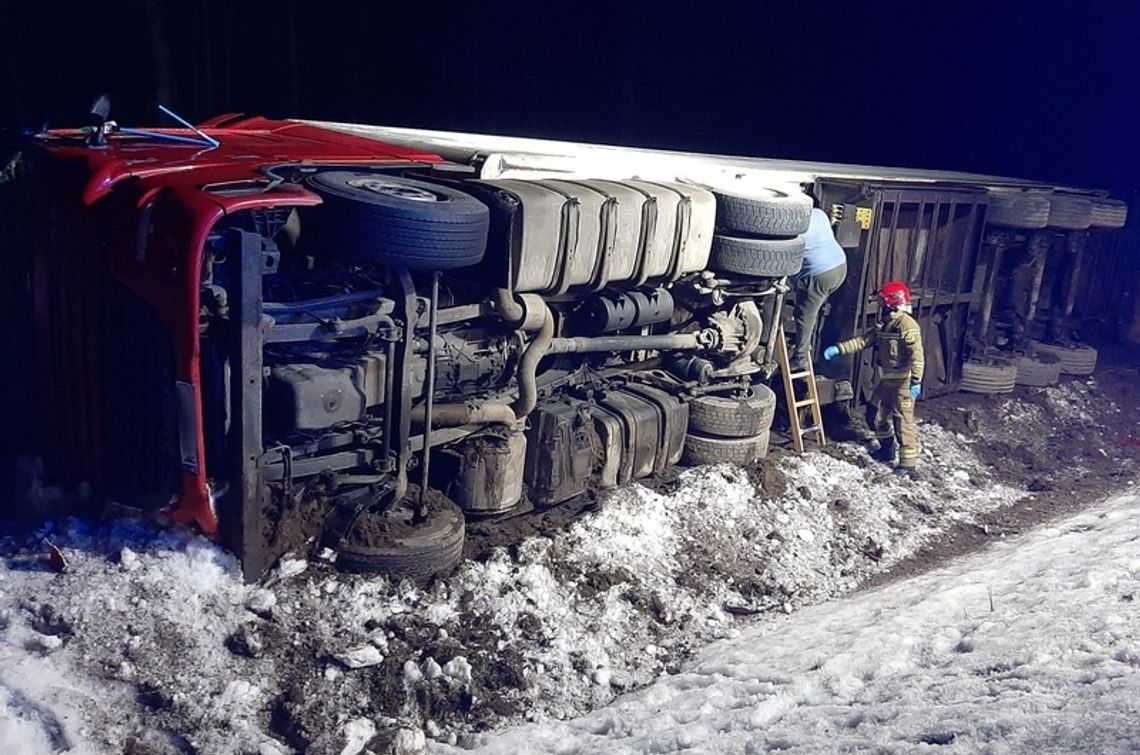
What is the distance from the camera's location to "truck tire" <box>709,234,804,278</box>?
6.12 meters

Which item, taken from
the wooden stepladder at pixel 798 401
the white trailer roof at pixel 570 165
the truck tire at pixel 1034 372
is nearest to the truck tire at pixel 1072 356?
the truck tire at pixel 1034 372

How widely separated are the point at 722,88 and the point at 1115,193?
692 centimetres

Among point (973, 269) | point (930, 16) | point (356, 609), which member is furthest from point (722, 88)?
point (356, 609)

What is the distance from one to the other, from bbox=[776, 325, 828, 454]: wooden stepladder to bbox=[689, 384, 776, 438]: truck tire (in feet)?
2.61

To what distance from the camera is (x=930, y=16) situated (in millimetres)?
14477

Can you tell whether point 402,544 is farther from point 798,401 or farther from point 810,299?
point 798,401

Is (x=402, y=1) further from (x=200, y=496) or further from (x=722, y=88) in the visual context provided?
(x=200, y=496)

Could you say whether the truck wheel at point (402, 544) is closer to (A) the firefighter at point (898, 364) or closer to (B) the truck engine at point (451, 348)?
(B) the truck engine at point (451, 348)

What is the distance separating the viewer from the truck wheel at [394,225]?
13.8 ft

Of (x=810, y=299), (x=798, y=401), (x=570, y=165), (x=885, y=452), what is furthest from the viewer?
(x=798, y=401)

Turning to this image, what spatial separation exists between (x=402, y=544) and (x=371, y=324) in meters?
1.02

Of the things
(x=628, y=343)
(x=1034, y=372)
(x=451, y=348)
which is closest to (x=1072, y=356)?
(x=1034, y=372)

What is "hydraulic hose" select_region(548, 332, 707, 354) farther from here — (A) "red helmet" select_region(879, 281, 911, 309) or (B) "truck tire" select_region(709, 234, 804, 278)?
(A) "red helmet" select_region(879, 281, 911, 309)

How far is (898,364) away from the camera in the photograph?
743 centimetres
